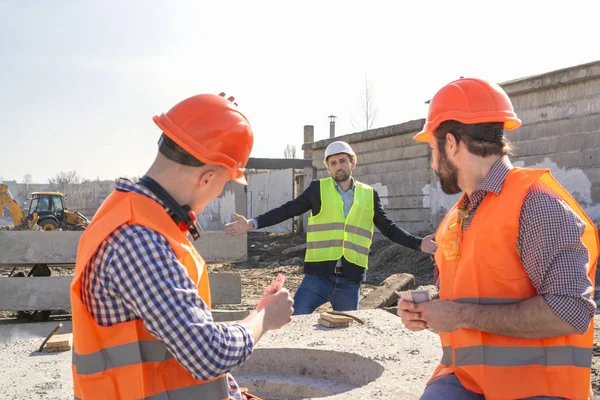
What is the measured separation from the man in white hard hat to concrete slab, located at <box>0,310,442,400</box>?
706 millimetres

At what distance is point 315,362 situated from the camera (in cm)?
446

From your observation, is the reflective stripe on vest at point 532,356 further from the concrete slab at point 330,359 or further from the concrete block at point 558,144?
the concrete block at point 558,144

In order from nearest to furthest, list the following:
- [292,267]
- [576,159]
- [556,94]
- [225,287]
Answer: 1. [225,287]
2. [576,159]
3. [556,94]
4. [292,267]

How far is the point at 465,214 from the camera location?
96.1 inches

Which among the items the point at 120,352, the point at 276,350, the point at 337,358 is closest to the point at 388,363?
the point at 337,358

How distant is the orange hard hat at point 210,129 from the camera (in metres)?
1.97

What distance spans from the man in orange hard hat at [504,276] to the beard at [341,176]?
326 centimetres

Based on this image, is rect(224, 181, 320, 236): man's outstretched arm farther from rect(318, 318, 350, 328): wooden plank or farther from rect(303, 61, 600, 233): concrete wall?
rect(303, 61, 600, 233): concrete wall

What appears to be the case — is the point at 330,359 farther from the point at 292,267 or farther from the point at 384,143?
the point at 384,143

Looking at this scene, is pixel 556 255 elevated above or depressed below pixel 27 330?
above

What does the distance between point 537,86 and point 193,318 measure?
10410 millimetres

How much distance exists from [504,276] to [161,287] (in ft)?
3.96

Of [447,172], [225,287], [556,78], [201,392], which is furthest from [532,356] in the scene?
[556,78]

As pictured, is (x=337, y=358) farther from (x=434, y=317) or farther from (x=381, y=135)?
(x=381, y=135)
